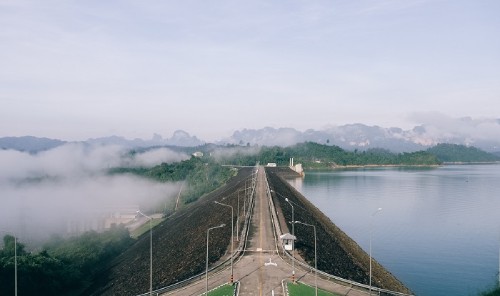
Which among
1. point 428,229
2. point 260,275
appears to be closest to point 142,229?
point 428,229

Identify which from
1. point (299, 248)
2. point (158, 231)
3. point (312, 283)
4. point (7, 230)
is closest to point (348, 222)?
point (158, 231)

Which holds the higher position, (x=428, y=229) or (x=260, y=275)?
(x=260, y=275)

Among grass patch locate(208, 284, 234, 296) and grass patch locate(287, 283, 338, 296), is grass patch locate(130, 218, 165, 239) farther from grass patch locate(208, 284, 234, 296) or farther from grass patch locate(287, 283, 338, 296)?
grass patch locate(287, 283, 338, 296)

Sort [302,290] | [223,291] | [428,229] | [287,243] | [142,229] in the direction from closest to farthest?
[223,291], [302,290], [287,243], [428,229], [142,229]

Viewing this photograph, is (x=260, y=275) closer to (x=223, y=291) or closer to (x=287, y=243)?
(x=223, y=291)

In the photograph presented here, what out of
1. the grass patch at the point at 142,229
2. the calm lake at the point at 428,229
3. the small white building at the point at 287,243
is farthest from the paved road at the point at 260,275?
the grass patch at the point at 142,229

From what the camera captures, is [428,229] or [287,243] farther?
[428,229]
